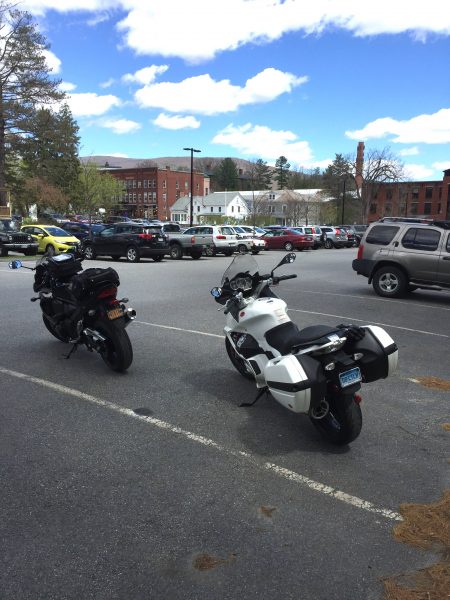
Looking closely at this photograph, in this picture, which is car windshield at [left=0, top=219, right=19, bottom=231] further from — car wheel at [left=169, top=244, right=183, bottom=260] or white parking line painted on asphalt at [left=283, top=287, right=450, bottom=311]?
white parking line painted on asphalt at [left=283, top=287, right=450, bottom=311]

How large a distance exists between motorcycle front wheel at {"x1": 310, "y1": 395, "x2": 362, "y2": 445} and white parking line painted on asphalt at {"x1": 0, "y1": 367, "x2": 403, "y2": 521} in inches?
21.5

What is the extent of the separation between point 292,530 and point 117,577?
1.01 m

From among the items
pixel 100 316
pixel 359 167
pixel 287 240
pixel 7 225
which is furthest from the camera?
pixel 359 167

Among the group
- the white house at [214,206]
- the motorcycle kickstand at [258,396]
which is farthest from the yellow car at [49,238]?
the white house at [214,206]

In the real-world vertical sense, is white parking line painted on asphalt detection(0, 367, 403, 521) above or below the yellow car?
below

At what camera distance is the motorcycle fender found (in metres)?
3.43

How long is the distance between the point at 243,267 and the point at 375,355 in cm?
176

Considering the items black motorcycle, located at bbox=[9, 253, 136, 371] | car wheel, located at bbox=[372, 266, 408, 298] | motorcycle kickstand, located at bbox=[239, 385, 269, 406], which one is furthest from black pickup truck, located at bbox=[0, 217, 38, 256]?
motorcycle kickstand, located at bbox=[239, 385, 269, 406]

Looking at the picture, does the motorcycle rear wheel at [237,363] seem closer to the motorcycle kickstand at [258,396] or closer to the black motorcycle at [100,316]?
the motorcycle kickstand at [258,396]

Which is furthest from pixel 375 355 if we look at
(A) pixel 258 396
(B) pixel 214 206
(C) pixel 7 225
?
(B) pixel 214 206

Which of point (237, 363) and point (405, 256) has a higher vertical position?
point (405, 256)

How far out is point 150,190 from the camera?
11350 cm

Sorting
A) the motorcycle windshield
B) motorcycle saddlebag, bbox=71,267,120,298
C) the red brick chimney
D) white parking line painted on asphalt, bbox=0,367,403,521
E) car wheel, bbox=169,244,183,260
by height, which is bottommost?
car wheel, bbox=169,244,183,260

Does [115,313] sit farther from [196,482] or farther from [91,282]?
[196,482]
